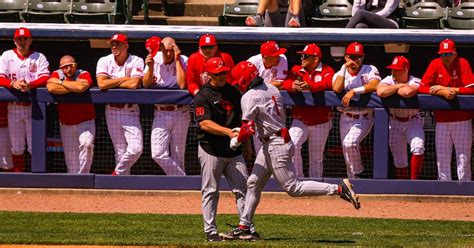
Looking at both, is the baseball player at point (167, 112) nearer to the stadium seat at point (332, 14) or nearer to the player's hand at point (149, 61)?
the player's hand at point (149, 61)

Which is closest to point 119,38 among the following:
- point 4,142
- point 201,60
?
point 201,60

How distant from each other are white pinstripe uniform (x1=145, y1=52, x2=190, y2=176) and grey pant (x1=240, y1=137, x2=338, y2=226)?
3.34 m

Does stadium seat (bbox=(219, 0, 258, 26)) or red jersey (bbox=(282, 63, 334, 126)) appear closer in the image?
red jersey (bbox=(282, 63, 334, 126))

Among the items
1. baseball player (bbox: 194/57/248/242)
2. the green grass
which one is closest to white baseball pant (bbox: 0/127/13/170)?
the green grass

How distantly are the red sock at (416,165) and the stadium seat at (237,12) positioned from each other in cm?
332

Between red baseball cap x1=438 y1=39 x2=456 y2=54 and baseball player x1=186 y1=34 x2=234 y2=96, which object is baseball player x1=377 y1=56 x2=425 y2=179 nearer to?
red baseball cap x1=438 y1=39 x2=456 y2=54

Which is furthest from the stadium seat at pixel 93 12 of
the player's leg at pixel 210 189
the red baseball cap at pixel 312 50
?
the player's leg at pixel 210 189

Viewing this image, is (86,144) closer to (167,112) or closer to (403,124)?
(167,112)

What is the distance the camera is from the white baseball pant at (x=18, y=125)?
13.8 m

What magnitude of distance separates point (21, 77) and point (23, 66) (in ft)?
0.43

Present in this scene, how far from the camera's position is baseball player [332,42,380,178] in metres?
13.3

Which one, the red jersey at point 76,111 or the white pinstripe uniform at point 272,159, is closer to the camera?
the white pinstripe uniform at point 272,159

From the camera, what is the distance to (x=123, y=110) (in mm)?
13680

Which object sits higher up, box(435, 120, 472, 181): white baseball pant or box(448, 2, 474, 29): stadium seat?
box(448, 2, 474, 29): stadium seat
